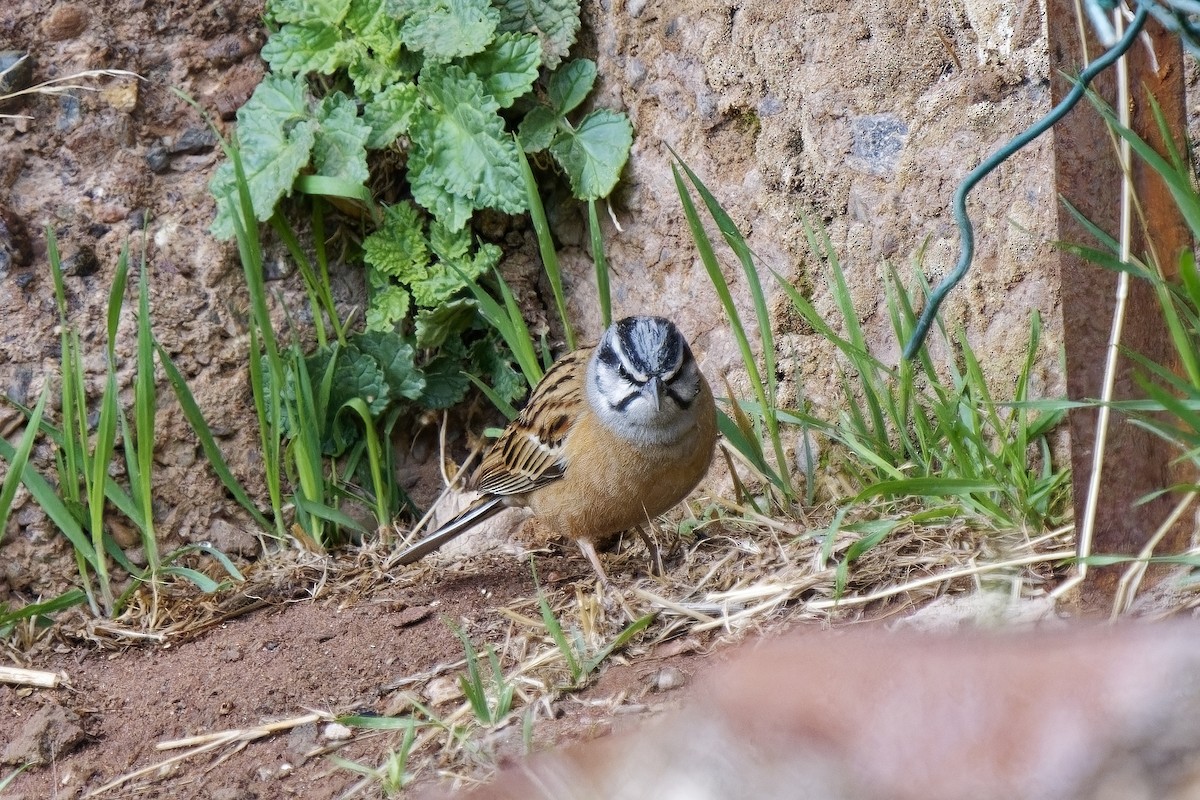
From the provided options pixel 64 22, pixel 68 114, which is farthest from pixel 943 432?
pixel 64 22

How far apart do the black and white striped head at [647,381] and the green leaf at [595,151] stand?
0.88m

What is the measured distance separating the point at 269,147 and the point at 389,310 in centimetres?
80

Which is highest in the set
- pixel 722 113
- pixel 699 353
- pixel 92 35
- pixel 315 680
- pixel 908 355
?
pixel 92 35

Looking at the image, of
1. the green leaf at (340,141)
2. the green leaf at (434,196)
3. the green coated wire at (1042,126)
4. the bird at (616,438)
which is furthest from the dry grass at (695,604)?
the green leaf at (340,141)

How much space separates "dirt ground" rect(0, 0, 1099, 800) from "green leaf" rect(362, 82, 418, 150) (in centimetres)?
58

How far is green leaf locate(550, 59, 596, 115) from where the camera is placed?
17.2 ft

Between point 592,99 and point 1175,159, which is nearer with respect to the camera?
point 1175,159

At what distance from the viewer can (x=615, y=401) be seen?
451 cm

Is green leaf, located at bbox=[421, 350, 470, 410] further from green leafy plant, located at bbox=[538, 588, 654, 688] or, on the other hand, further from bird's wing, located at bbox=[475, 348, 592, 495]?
green leafy plant, located at bbox=[538, 588, 654, 688]

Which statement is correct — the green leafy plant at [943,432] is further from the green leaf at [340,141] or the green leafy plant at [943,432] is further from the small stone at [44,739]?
the small stone at [44,739]

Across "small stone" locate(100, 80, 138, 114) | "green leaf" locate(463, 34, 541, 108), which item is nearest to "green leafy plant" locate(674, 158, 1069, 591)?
"green leaf" locate(463, 34, 541, 108)

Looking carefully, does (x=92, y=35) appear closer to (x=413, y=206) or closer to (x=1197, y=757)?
(x=413, y=206)

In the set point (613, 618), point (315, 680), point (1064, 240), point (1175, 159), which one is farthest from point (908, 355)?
point (315, 680)

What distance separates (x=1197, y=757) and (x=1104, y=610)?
1.55 metres
